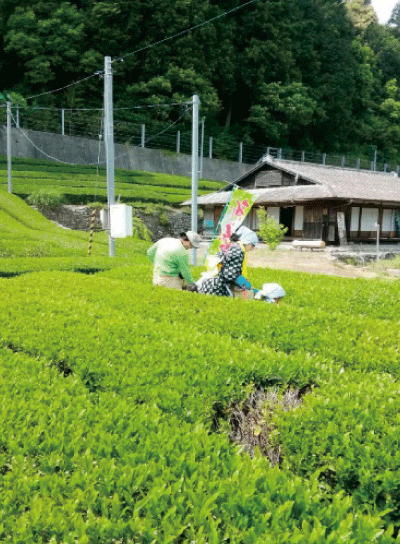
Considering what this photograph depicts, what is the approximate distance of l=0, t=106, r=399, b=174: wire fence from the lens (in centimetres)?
3697

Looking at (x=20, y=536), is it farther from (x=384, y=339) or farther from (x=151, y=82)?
(x=151, y=82)

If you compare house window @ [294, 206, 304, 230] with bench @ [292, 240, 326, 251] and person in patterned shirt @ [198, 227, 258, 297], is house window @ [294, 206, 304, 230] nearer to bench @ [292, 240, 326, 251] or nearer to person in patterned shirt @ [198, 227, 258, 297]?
bench @ [292, 240, 326, 251]

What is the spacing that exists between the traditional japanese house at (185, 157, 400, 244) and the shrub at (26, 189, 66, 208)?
28.2ft

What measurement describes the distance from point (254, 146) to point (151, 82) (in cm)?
1363

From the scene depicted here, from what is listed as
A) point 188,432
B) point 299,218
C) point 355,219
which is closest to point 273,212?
point 299,218

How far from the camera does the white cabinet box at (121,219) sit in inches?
667

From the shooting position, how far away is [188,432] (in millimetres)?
3322

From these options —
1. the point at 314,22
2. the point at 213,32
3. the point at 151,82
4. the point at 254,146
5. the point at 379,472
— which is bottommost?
the point at 379,472

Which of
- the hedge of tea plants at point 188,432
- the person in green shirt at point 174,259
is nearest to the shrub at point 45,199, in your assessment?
the person in green shirt at point 174,259

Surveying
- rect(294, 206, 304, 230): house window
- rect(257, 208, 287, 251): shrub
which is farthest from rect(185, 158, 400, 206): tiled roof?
rect(257, 208, 287, 251): shrub

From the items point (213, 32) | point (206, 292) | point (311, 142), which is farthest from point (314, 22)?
point (206, 292)

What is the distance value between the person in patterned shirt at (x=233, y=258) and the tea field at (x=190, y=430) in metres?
1.47

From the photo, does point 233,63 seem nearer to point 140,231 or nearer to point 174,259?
point 140,231

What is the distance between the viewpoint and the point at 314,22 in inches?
2167
